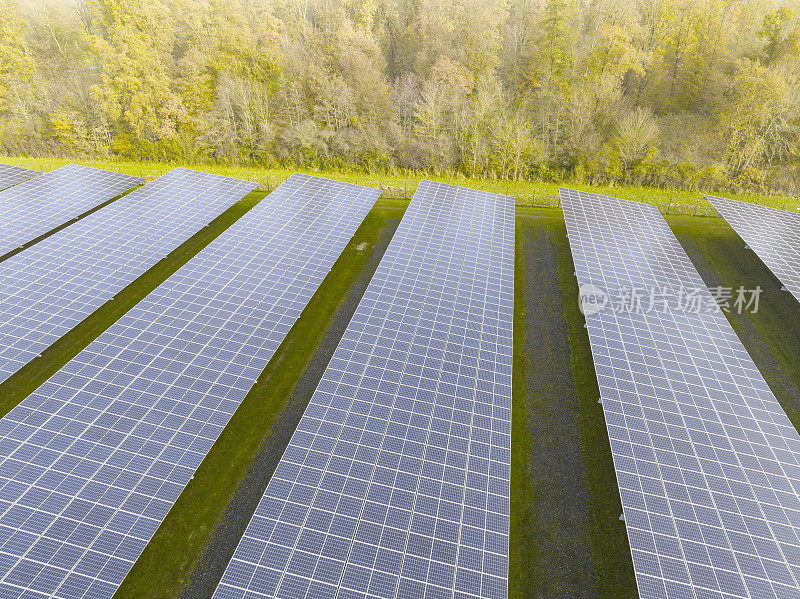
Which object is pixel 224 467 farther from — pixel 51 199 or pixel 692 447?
pixel 51 199

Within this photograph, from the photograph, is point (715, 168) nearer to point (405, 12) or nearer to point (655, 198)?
point (655, 198)

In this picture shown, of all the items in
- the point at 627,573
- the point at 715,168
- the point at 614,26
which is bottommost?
the point at 627,573

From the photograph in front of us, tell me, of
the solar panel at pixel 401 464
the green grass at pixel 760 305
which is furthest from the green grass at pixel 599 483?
the green grass at pixel 760 305

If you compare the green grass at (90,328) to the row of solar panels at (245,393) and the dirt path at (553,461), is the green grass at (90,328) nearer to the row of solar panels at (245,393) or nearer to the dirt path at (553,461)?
the row of solar panels at (245,393)

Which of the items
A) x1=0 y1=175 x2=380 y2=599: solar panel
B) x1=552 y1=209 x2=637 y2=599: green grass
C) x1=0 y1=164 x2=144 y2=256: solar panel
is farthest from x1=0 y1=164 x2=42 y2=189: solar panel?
x1=552 y1=209 x2=637 y2=599: green grass

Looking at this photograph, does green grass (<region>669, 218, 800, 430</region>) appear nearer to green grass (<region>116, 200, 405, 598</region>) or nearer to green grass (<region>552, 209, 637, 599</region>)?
green grass (<region>552, 209, 637, 599</region>)

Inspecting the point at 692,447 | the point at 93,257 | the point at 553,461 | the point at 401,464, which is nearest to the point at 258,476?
the point at 401,464

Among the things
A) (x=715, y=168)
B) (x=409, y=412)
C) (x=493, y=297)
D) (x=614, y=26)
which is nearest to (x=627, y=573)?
(x=409, y=412)
